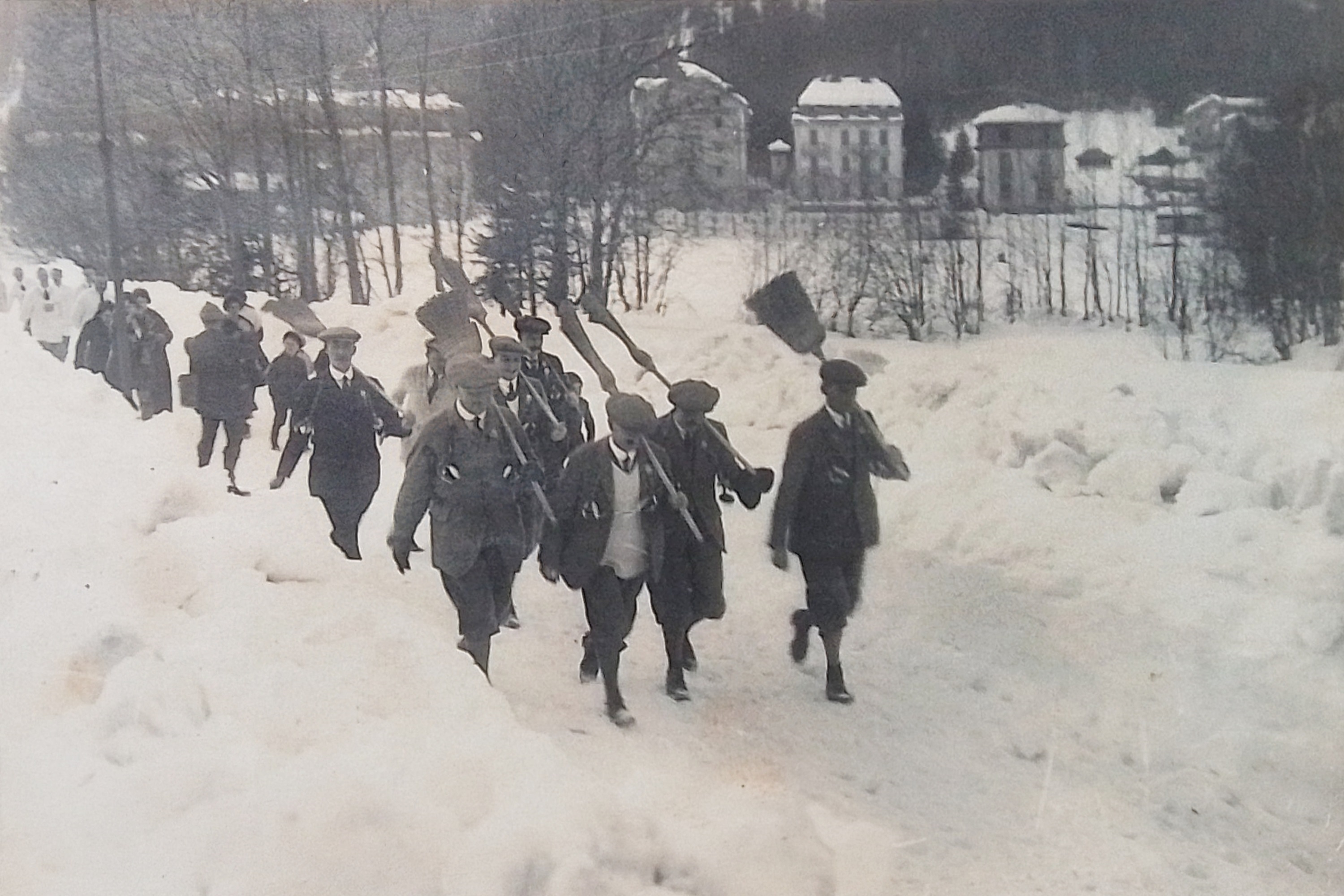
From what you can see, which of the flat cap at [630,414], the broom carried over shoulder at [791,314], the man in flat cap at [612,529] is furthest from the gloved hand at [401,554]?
the broom carried over shoulder at [791,314]

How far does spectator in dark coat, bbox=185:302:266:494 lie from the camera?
2398 mm

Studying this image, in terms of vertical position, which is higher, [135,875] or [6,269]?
[6,269]

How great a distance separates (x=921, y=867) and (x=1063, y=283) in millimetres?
1218

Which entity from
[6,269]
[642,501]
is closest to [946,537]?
[642,501]

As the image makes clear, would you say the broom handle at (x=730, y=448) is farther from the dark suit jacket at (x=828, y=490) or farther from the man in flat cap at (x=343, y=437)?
the man in flat cap at (x=343, y=437)

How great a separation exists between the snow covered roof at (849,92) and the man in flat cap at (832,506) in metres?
0.53

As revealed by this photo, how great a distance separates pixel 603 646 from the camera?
244cm

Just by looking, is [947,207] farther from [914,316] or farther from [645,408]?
[645,408]

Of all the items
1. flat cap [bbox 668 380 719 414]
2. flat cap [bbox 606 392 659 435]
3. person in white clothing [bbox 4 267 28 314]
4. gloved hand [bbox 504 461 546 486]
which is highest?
person in white clothing [bbox 4 267 28 314]

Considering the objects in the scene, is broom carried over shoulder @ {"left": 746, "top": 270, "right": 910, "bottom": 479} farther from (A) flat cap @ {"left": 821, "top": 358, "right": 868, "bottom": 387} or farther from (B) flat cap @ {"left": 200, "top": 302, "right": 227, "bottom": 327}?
(B) flat cap @ {"left": 200, "top": 302, "right": 227, "bottom": 327}

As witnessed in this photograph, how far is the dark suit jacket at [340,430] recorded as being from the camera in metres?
2.42

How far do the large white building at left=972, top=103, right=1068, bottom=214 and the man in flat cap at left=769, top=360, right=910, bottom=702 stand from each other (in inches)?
18.4

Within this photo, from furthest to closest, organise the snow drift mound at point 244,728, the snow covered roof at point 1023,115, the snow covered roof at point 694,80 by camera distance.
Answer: the snow covered roof at point 1023,115, the snow covered roof at point 694,80, the snow drift mound at point 244,728

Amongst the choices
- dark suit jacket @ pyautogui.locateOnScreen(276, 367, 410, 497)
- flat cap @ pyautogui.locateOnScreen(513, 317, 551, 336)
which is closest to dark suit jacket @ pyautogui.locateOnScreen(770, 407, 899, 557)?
flat cap @ pyautogui.locateOnScreen(513, 317, 551, 336)
